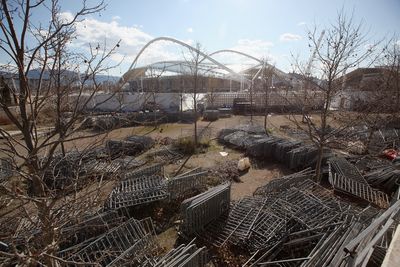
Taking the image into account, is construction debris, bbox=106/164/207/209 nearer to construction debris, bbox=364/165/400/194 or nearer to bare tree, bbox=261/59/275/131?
construction debris, bbox=364/165/400/194

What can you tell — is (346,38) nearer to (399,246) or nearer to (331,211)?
(331,211)

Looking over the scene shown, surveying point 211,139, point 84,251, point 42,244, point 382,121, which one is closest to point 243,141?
point 211,139

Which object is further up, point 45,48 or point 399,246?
point 45,48

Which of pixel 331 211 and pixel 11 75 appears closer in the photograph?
pixel 11 75

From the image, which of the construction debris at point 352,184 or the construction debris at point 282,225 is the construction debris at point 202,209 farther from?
the construction debris at point 352,184

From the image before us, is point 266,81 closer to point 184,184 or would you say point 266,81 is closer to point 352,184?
point 352,184

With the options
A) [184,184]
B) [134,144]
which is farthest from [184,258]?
[134,144]

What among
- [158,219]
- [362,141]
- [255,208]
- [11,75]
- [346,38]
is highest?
[346,38]

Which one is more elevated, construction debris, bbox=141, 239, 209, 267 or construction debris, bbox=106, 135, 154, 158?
construction debris, bbox=106, 135, 154, 158

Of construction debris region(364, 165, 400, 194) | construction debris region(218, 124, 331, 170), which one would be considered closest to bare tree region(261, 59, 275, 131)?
construction debris region(218, 124, 331, 170)

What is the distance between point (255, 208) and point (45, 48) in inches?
249

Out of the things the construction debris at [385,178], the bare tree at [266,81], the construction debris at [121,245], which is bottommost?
the construction debris at [121,245]

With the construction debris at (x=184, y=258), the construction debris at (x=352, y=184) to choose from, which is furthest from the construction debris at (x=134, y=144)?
the construction debris at (x=352, y=184)

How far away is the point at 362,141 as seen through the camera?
44.0 feet
